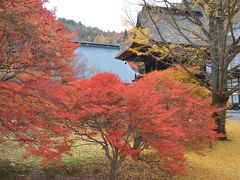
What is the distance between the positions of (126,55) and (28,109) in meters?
12.6

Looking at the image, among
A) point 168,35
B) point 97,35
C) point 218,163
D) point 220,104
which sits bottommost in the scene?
point 218,163

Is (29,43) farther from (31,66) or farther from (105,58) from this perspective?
(105,58)

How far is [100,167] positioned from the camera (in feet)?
31.0

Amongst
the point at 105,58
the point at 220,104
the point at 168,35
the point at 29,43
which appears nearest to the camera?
the point at 29,43

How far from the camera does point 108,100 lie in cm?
762

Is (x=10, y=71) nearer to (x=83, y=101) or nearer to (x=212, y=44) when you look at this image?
(x=83, y=101)

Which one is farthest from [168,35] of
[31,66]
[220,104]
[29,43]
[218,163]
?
[29,43]

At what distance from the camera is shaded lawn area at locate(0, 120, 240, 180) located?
8.73 m

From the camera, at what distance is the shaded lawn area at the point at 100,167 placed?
28.6 feet

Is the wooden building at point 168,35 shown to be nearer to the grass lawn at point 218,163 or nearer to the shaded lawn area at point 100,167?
the grass lawn at point 218,163

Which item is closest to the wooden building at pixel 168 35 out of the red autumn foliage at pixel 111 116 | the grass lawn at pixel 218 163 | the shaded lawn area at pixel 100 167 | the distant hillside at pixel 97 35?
the grass lawn at pixel 218 163

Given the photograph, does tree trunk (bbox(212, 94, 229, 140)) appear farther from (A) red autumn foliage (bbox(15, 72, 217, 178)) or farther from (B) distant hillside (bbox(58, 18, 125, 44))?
(B) distant hillside (bbox(58, 18, 125, 44))

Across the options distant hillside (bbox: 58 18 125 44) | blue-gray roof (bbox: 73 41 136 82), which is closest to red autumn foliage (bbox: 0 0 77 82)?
blue-gray roof (bbox: 73 41 136 82)

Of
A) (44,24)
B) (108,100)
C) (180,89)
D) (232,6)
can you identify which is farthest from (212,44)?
(44,24)
